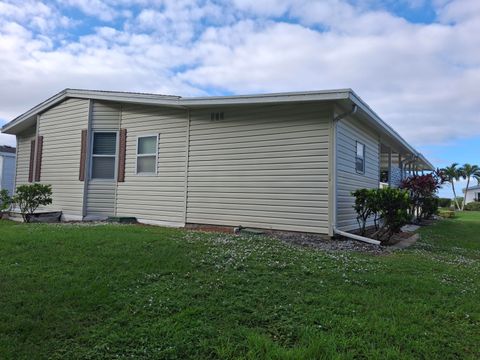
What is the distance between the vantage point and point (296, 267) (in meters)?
5.39

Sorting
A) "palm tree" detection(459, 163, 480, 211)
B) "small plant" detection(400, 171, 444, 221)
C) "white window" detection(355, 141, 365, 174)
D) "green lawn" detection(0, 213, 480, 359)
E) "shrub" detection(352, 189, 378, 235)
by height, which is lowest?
"green lawn" detection(0, 213, 480, 359)

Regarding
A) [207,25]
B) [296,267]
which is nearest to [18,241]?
[296,267]

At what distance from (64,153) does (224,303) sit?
33.1ft

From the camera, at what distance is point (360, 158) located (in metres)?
11.1

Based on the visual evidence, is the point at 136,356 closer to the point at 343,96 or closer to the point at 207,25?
the point at 343,96

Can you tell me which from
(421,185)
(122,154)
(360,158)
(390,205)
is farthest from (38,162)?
(421,185)

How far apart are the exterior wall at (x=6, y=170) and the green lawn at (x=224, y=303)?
1824 cm

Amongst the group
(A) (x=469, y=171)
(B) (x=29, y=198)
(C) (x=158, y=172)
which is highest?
(A) (x=469, y=171)

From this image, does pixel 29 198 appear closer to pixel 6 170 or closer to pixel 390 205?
pixel 390 205

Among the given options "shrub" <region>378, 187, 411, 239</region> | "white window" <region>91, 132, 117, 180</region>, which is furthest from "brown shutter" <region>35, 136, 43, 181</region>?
"shrub" <region>378, 187, 411, 239</region>

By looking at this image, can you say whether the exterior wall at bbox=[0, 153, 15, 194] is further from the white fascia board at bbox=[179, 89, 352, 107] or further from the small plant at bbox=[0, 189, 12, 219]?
the white fascia board at bbox=[179, 89, 352, 107]

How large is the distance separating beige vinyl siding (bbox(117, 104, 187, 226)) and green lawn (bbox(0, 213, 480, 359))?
13.8 feet

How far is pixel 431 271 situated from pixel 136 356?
14.9 ft

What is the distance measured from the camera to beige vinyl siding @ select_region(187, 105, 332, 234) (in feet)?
28.5
